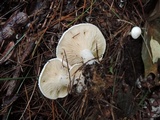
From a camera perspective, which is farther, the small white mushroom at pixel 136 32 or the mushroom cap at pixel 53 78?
the small white mushroom at pixel 136 32

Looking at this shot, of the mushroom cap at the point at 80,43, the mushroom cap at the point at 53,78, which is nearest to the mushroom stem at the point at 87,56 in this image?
the mushroom cap at the point at 80,43

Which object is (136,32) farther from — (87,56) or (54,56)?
(54,56)

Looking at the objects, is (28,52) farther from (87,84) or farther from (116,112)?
(116,112)

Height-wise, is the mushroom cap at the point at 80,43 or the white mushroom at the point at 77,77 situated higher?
the mushroom cap at the point at 80,43

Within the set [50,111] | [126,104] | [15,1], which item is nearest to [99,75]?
[126,104]

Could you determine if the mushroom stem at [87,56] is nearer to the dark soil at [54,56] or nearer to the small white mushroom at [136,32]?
the dark soil at [54,56]

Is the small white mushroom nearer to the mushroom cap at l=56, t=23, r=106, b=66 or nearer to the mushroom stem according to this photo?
the mushroom cap at l=56, t=23, r=106, b=66

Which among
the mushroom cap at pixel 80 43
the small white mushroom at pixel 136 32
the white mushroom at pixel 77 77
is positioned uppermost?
the mushroom cap at pixel 80 43
